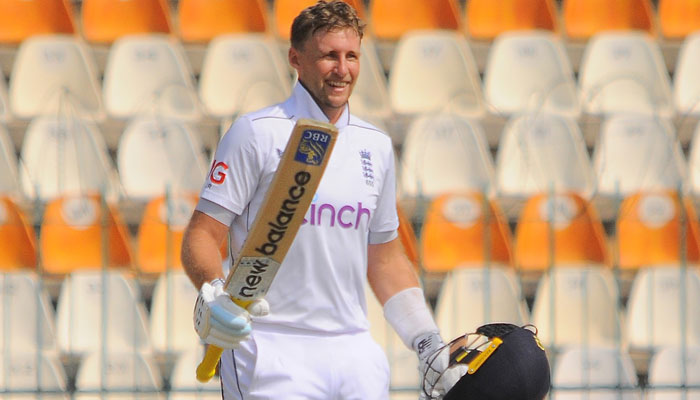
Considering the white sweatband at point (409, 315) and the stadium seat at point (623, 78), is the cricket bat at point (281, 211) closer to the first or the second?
the white sweatband at point (409, 315)

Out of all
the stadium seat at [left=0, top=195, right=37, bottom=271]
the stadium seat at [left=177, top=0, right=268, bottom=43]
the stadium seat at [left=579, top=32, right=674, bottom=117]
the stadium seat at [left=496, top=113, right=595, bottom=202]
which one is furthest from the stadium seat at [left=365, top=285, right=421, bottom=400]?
the stadium seat at [left=177, top=0, right=268, bottom=43]

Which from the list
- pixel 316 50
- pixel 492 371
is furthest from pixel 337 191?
pixel 492 371

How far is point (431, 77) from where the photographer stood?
7.72 m

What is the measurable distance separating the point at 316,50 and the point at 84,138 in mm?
4263

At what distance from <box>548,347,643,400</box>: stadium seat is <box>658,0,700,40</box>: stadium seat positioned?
297 cm

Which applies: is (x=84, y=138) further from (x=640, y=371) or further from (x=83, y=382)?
(x=640, y=371)

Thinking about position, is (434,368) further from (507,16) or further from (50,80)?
(507,16)

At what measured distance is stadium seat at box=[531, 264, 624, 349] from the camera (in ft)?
21.0

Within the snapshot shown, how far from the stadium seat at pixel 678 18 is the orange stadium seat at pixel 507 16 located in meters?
0.72

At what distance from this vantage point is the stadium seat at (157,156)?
703 cm

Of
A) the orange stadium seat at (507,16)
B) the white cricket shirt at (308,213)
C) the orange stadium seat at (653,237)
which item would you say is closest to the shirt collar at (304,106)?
the white cricket shirt at (308,213)

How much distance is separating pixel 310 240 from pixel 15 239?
3.82m

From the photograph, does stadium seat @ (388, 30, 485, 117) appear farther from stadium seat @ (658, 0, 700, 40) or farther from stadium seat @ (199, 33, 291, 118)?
stadium seat @ (658, 0, 700, 40)

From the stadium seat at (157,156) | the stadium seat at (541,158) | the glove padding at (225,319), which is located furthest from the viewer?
the stadium seat at (541,158)
